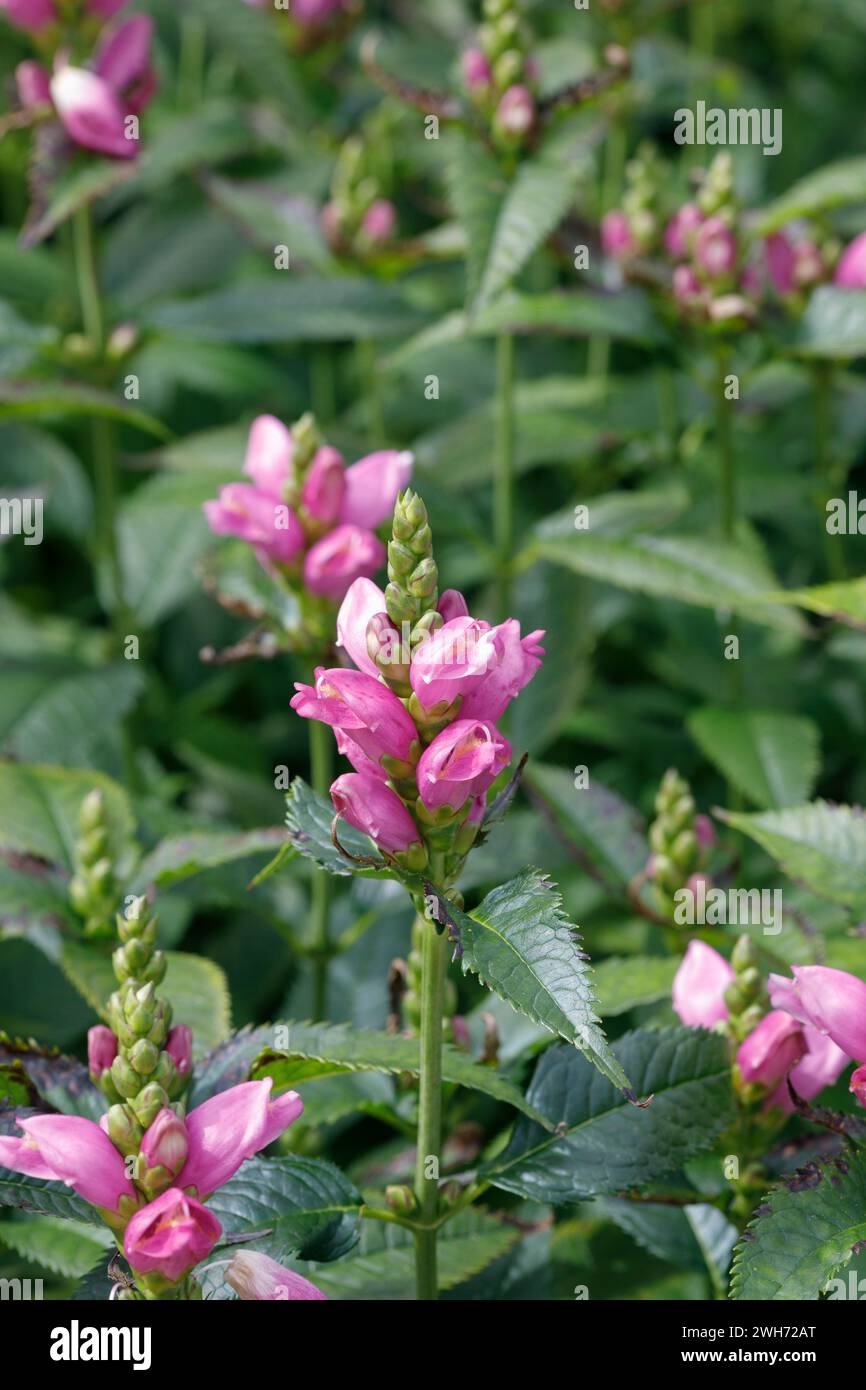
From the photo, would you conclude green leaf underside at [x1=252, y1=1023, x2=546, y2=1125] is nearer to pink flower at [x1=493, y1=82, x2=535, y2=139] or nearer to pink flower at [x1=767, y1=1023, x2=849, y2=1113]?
pink flower at [x1=767, y1=1023, x2=849, y2=1113]

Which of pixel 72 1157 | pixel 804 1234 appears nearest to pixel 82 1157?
pixel 72 1157

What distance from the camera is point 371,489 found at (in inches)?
84.1

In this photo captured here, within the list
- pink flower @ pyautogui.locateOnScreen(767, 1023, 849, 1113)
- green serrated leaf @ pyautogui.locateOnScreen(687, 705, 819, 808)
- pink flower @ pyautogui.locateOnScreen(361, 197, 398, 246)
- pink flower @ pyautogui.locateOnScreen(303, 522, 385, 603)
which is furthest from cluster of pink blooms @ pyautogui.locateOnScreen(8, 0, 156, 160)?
pink flower @ pyautogui.locateOnScreen(767, 1023, 849, 1113)

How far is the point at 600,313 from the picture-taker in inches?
101

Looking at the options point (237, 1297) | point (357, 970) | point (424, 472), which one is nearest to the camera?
point (237, 1297)

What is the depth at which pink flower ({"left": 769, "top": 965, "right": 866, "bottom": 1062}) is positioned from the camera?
4.79 feet

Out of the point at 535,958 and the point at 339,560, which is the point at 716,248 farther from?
the point at 535,958

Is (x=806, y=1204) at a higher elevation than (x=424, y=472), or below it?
below

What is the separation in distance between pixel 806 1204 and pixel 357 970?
1.13 m

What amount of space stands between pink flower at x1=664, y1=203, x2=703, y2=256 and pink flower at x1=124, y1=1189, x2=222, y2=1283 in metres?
1.84

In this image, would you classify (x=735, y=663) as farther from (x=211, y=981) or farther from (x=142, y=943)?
(x=142, y=943)

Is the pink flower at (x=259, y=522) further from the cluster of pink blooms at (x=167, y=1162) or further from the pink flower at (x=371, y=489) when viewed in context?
the cluster of pink blooms at (x=167, y=1162)

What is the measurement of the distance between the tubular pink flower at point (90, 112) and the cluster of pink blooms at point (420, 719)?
5.17 ft

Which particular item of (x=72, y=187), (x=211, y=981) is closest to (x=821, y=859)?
(x=211, y=981)
